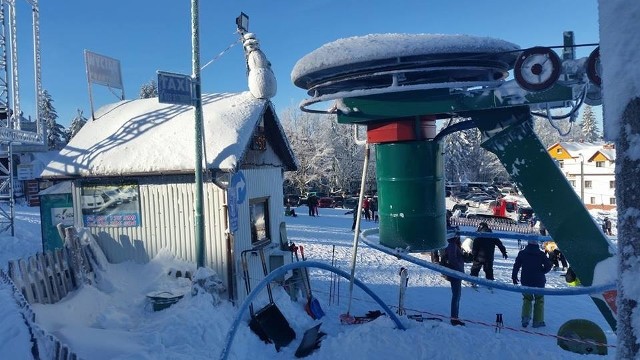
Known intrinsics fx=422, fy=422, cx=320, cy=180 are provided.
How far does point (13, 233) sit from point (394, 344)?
15309 millimetres

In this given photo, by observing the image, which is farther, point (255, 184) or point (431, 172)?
point (255, 184)

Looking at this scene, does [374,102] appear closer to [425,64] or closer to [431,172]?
[425,64]

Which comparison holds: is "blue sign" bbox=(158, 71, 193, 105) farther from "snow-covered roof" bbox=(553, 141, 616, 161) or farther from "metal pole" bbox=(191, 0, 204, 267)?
"snow-covered roof" bbox=(553, 141, 616, 161)

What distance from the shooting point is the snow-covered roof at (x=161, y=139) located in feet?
27.3

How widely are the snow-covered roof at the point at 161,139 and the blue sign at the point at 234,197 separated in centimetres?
34

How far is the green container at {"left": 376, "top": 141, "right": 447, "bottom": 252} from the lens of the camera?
3.04 m

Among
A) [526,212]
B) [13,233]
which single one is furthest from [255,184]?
[526,212]

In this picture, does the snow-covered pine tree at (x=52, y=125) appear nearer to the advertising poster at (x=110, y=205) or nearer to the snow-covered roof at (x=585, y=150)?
the advertising poster at (x=110, y=205)

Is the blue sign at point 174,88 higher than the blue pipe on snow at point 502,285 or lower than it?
higher

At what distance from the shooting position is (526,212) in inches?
992

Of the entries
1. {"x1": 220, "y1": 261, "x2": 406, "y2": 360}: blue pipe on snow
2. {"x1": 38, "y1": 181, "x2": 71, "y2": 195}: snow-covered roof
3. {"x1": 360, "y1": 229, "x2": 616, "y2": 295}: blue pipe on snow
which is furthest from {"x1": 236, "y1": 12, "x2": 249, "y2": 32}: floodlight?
{"x1": 360, "y1": 229, "x2": 616, "y2": 295}: blue pipe on snow

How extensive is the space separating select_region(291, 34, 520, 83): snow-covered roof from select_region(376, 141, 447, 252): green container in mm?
784

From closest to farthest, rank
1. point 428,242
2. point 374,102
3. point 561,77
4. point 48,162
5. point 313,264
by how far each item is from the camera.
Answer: point 561,77, point 374,102, point 428,242, point 313,264, point 48,162

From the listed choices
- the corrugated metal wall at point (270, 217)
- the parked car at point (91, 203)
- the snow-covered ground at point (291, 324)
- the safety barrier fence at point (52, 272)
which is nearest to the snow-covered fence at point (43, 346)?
the snow-covered ground at point (291, 324)
